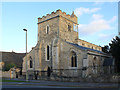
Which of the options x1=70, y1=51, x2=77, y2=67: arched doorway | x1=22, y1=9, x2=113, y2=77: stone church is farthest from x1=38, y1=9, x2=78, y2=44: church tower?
x1=70, y1=51, x2=77, y2=67: arched doorway

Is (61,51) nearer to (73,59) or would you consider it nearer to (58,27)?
(73,59)

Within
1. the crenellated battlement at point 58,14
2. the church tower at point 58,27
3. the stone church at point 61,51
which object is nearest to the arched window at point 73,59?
the stone church at point 61,51

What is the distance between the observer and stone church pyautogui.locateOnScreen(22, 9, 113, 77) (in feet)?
85.9

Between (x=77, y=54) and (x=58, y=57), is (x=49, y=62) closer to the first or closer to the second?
(x=58, y=57)

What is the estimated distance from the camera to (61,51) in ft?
96.5

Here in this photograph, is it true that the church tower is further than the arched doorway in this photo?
Yes

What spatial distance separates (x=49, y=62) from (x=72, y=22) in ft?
40.3

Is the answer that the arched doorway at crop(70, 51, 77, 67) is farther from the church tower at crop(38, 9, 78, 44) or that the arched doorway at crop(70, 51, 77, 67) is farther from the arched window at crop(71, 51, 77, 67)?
the church tower at crop(38, 9, 78, 44)

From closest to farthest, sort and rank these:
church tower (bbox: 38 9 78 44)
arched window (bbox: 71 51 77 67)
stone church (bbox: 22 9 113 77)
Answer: stone church (bbox: 22 9 113 77)
arched window (bbox: 71 51 77 67)
church tower (bbox: 38 9 78 44)

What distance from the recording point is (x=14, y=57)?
4956 cm

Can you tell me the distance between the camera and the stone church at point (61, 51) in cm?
2617

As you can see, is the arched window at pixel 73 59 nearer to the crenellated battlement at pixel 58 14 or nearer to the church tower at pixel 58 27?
the church tower at pixel 58 27

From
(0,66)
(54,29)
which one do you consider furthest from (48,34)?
(0,66)

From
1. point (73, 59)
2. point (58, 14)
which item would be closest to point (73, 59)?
point (73, 59)
